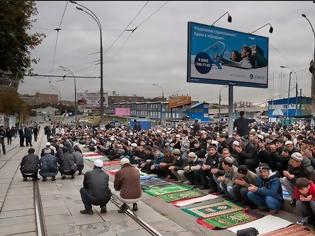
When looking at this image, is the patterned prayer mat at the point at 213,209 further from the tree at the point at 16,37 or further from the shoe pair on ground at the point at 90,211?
the tree at the point at 16,37

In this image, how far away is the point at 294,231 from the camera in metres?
7.79

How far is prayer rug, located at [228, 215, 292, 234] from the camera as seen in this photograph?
27.0 ft

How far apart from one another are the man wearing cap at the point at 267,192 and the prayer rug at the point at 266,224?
0.97 ft

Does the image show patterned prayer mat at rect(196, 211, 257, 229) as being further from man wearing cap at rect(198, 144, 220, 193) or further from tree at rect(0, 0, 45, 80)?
tree at rect(0, 0, 45, 80)

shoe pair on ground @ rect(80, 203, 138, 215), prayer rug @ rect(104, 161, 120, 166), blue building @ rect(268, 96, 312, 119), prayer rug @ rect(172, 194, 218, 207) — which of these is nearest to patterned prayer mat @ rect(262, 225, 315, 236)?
prayer rug @ rect(172, 194, 218, 207)

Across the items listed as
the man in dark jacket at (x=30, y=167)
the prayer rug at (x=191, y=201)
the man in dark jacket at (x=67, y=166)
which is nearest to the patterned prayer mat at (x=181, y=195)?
the prayer rug at (x=191, y=201)

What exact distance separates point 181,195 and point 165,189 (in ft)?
4.17

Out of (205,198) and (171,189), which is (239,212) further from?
(171,189)

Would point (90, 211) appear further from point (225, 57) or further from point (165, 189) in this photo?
point (225, 57)

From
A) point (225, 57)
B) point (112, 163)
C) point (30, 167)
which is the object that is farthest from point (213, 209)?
point (112, 163)

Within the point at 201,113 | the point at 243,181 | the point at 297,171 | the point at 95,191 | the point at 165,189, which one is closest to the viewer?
the point at 297,171

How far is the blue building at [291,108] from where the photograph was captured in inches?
1784

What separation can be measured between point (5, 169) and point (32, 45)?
20.3 feet

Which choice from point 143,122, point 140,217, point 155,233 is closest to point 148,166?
point 140,217
